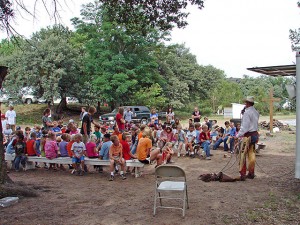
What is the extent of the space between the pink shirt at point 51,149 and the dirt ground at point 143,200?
487mm

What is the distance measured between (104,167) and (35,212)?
4101mm

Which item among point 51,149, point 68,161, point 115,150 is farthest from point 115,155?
point 51,149

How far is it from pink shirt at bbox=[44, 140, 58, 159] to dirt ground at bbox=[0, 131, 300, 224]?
487 mm

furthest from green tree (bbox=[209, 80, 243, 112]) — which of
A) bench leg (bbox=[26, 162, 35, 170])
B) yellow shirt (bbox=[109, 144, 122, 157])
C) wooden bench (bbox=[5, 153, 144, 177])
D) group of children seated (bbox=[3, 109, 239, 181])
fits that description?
yellow shirt (bbox=[109, 144, 122, 157])

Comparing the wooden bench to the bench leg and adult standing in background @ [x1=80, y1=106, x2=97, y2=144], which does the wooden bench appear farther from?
adult standing in background @ [x1=80, y1=106, x2=97, y2=144]

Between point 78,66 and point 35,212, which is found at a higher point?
point 78,66

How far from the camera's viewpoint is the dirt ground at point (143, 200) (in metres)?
4.98

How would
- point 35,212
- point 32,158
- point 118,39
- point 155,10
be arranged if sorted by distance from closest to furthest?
point 35,212
point 155,10
point 32,158
point 118,39

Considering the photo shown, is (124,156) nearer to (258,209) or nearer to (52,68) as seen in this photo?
(258,209)

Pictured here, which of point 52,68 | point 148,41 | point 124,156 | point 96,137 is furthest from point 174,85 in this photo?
point 124,156

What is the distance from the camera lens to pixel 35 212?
529 cm

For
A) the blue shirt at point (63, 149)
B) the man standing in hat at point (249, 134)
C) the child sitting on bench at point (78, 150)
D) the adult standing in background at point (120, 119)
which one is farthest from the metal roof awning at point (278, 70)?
the blue shirt at point (63, 149)

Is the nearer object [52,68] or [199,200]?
[199,200]

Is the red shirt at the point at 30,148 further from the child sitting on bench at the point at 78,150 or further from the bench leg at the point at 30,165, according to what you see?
the child sitting on bench at the point at 78,150
